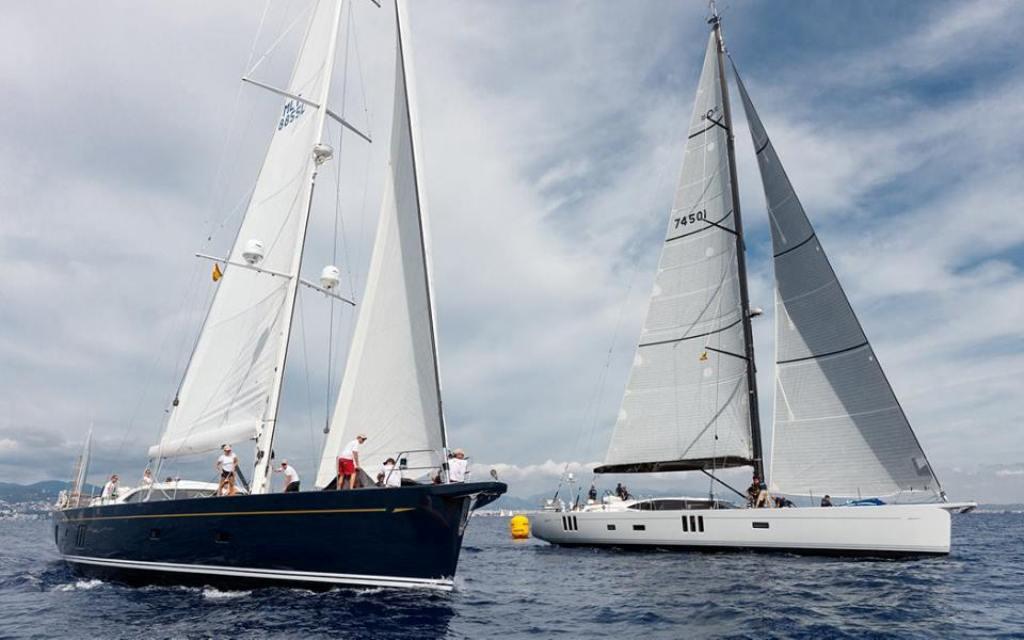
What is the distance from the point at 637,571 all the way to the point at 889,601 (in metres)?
6.69

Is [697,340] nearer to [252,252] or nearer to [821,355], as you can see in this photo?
[821,355]

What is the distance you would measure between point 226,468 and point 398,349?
16.5 ft

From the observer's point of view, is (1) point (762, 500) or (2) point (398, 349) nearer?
(2) point (398, 349)

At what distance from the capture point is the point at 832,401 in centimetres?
2048

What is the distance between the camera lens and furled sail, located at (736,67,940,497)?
19141 mm

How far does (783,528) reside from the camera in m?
19.2

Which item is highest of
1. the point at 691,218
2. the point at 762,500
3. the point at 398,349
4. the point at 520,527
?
the point at 691,218

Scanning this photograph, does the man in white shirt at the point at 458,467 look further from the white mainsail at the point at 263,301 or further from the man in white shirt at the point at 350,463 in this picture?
the white mainsail at the point at 263,301

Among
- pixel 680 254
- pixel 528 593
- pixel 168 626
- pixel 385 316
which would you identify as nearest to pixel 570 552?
pixel 528 593

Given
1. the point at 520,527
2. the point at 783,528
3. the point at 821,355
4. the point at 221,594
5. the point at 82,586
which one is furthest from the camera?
the point at 520,527

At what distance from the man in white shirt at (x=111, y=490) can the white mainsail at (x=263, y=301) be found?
2.39 metres

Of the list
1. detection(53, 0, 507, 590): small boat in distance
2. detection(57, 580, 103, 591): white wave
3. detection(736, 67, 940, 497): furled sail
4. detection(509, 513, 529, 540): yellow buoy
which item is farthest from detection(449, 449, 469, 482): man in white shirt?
detection(509, 513, 529, 540): yellow buoy

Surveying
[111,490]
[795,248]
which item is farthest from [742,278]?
[111,490]

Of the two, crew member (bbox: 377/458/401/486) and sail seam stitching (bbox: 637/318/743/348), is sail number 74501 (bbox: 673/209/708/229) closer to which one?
sail seam stitching (bbox: 637/318/743/348)
